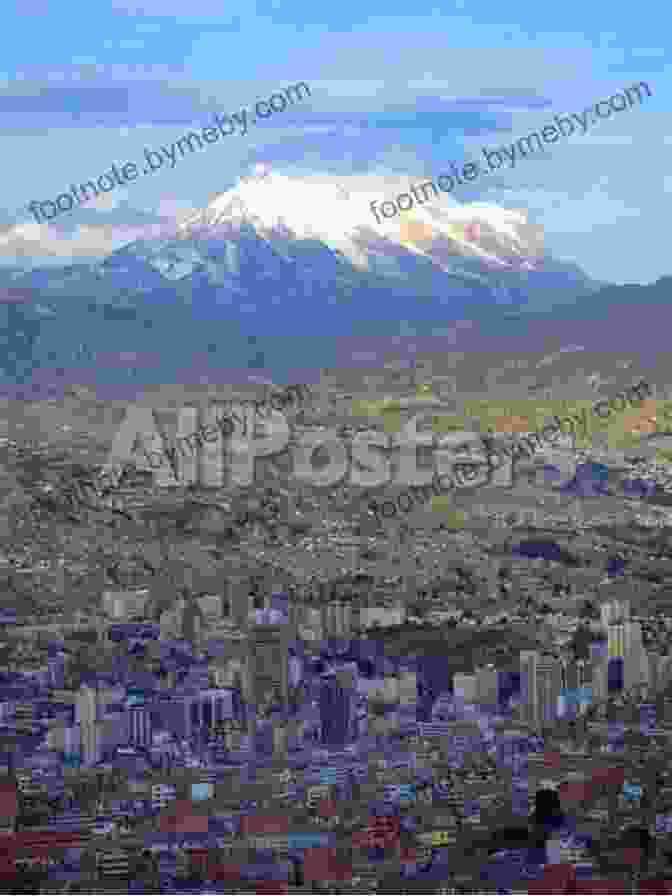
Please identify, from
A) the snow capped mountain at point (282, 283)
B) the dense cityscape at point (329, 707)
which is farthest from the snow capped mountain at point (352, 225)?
the dense cityscape at point (329, 707)

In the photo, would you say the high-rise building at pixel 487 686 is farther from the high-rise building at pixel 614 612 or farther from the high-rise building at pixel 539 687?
the high-rise building at pixel 614 612

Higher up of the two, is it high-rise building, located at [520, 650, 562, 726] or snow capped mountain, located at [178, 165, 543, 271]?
snow capped mountain, located at [178, 165, 543, 271]

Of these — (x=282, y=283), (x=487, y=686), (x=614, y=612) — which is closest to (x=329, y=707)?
(x=487, y=686)

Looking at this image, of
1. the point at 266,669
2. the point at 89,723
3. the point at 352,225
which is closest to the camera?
the point at 89,723

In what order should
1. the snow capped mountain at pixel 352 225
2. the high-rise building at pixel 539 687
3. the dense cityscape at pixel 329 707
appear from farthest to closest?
the snow capped mountain at pixel 352 225
the high-rise building at pixel 539 687
the dense cityscape at pixel 329 707

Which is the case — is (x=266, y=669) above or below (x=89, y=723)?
above

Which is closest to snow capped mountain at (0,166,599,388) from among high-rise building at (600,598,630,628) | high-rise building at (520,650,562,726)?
high-rise building at (600,598,630,628)

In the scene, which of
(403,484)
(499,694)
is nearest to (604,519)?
(403,484)

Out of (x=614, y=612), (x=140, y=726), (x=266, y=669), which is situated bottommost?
(x=140, y=726)

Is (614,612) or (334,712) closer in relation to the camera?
(334,712)

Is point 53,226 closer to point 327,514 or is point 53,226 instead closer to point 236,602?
point 327,514

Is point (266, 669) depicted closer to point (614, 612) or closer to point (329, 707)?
point (329, 707)

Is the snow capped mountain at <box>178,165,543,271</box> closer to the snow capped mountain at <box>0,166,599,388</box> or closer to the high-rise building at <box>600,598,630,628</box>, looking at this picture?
the snow capped mountain at <box>0,166,599,388</box>
